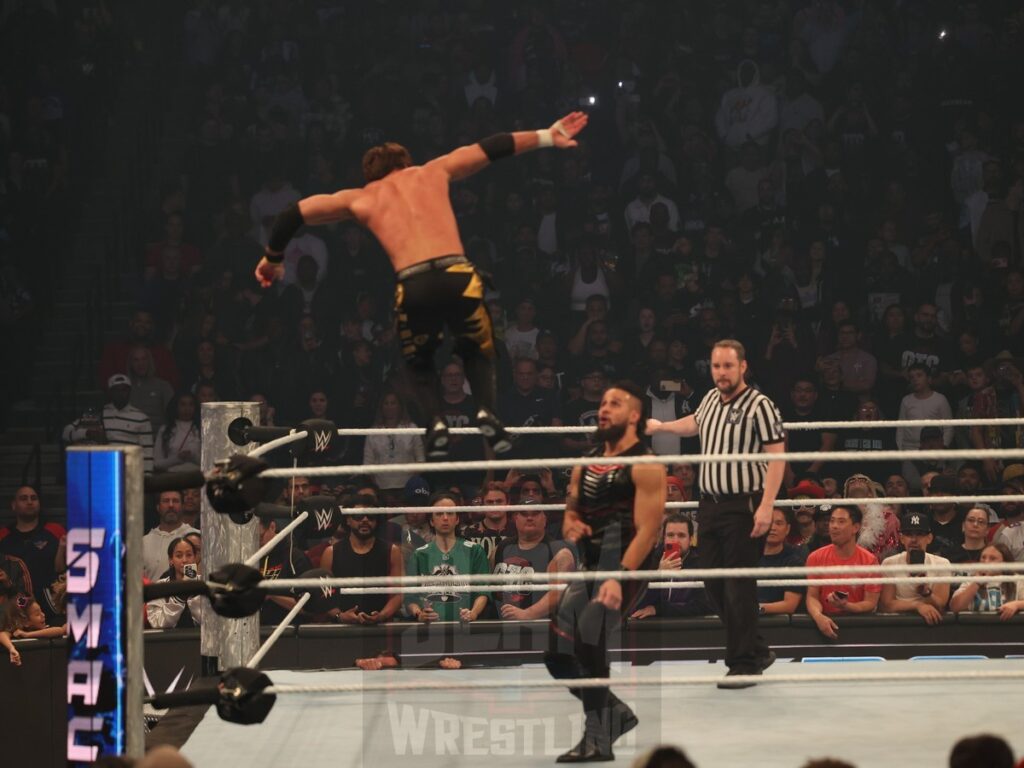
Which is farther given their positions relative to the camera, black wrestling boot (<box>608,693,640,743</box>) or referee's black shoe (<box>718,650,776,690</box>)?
referee's black shoe (<box>718,650,776,690</box>)

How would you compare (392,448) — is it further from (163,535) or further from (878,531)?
(878,531)

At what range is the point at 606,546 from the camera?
161 inches

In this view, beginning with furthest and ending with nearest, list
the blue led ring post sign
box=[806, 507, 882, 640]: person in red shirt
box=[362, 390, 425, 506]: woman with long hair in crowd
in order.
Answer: box=[362, 390, 425, 506]: woman with long hair in crowd → box=[806, 507, 882, 640]: person in red shirt → the blue led ring post sign

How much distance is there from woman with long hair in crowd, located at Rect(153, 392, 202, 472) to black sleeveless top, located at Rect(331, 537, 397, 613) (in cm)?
223

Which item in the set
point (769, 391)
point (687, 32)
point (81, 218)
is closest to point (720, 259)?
point (769, 391)

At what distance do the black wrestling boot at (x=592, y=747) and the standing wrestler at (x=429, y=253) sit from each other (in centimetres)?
84

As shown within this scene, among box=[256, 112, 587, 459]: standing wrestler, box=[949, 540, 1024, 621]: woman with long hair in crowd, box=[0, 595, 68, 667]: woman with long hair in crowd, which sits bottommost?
box=[0, 595, 68, 667]: woman with long hair in crowd

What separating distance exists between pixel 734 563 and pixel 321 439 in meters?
1.48

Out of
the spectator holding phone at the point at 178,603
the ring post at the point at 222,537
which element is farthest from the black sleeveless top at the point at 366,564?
the ring post at the point at 222,537

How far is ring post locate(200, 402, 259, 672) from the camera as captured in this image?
402cm

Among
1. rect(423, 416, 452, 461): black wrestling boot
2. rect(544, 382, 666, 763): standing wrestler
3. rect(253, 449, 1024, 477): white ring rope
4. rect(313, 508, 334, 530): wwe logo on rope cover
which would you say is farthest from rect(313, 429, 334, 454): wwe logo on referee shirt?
rect(253, 449, 1024, 477): white ring rope

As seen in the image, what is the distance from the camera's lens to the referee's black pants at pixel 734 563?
451cm

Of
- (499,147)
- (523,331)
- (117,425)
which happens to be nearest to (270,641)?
(499,147)

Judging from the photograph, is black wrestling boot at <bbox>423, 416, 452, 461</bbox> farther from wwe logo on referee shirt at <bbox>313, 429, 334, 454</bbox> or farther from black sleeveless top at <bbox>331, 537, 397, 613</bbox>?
black sleeveless top at <bbox>331, 537, 397, 613</bbox>
